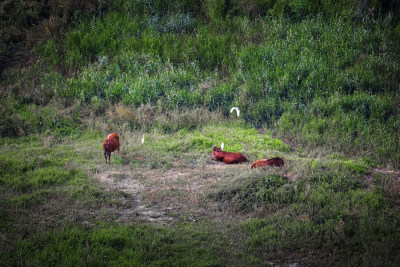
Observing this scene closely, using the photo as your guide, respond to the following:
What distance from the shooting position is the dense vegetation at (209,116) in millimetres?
4363

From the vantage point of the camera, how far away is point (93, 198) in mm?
5496

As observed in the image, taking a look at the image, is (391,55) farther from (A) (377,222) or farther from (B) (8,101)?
(B) (8,101)

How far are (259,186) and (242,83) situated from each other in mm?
6421

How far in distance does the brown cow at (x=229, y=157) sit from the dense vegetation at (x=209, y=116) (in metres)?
0.42

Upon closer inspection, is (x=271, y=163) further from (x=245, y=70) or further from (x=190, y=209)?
(x=245, y=70)

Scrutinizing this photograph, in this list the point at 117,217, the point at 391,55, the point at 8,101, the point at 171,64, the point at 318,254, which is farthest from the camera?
the point at 171,64

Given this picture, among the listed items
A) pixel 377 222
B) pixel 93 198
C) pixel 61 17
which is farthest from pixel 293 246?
pixel 61 17

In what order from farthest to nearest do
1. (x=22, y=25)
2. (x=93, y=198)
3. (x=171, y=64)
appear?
1. (x=22, y=25)
2. (x=171, y=64)
3. (x=93, y=198)

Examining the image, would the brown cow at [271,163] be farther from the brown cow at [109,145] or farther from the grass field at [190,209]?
the brown cow at [109,145]

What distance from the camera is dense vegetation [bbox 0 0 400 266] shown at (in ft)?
14.3

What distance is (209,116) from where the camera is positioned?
33.4 ft

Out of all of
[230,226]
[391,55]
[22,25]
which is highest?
[22,25]

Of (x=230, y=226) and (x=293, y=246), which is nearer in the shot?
(x=293, y=246)

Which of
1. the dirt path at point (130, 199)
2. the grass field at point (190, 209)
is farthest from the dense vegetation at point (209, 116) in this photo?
the dirt path at point (130, 199)
